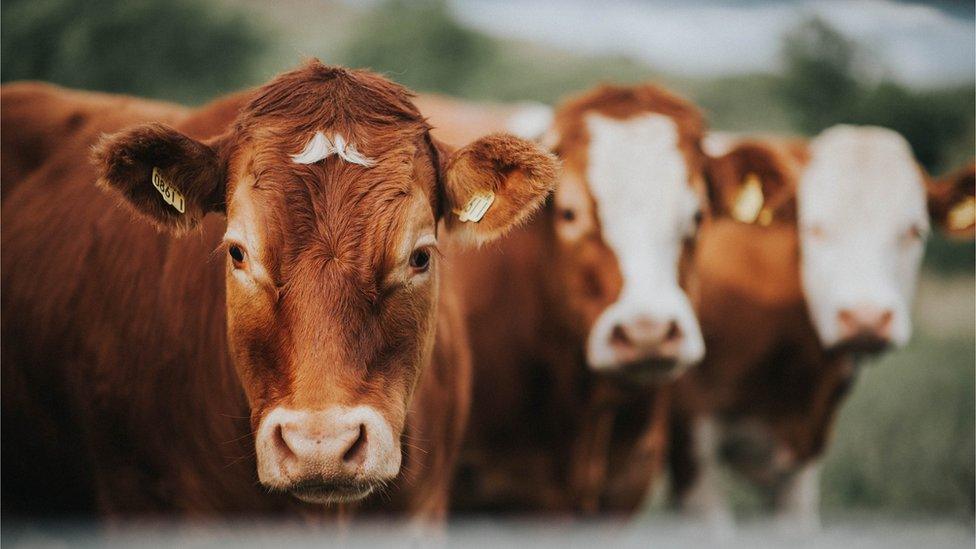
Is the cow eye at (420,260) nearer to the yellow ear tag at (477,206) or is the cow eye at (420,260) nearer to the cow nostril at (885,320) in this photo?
the yellow ear tag at (477,206)

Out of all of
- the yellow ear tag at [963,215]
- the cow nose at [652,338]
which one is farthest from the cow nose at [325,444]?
the yellow ear tag at [963,215]

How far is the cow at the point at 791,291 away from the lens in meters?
3.42

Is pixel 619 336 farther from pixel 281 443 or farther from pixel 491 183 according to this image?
pixel 281 443

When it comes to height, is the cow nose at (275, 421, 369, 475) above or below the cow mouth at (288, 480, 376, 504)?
above

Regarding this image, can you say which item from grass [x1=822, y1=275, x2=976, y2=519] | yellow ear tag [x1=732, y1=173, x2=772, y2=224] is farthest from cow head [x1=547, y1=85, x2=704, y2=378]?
grass [x1=822, y1=275, x2=976, y2=519]

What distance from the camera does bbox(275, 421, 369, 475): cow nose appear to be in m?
1.68

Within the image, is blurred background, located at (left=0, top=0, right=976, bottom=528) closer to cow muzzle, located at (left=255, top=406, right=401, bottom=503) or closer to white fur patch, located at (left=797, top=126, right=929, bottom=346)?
white fur patch, located at (left=797, top=126, right=929, bottom=346)

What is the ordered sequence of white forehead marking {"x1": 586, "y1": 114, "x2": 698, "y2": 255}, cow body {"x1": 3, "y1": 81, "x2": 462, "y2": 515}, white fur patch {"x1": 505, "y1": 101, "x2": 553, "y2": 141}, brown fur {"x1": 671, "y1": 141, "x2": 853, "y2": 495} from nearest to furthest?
cow body {"x1": 3, "y1": 81, "x2": 462, "y2": 515}, white forehead marking {"x1": 586, "y1": 114, "x2": 698, "y2": 255}, white fur patch {"x1": 505, "y1": 101, "x2": 553, "y2": 141}, brown fur {"x1": 671, "y1": 141, "x2": 853, "y2": 495}

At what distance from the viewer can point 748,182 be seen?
3.32 meters

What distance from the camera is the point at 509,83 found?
12.7 feet

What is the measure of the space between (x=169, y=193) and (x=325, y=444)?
67cm

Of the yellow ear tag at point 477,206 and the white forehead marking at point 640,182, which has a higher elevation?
the white forehead marking at point 640,182

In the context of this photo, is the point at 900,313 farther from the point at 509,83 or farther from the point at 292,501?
the point at 292,501

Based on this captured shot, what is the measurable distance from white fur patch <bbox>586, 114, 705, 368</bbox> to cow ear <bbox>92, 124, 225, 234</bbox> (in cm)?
122
